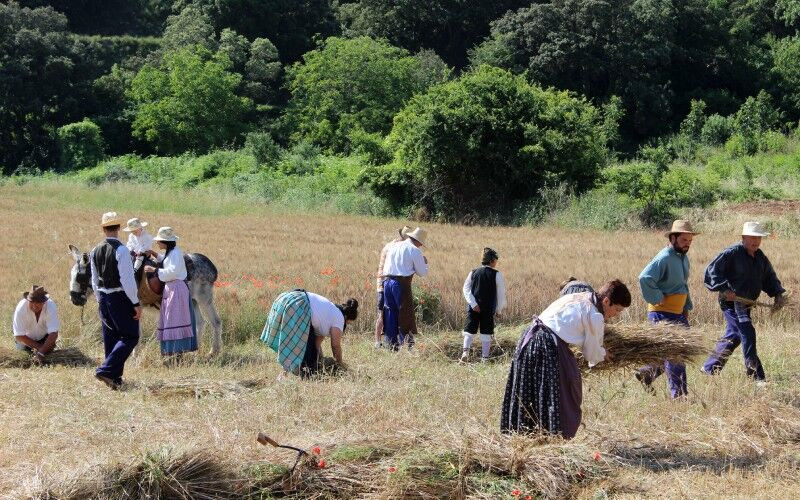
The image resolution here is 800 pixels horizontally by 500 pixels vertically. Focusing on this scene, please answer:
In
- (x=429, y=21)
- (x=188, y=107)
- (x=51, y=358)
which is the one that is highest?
(x=429, y=21)

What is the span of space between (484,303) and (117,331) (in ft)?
13.1

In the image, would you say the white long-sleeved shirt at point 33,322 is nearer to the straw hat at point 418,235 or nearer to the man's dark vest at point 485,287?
the straw hat at point 418,235

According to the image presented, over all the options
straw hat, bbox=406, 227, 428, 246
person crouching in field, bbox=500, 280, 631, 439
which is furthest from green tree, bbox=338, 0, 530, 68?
person crouching in field, bbox=500, 280, 631, 439

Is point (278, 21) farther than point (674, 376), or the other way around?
point (278, 21)

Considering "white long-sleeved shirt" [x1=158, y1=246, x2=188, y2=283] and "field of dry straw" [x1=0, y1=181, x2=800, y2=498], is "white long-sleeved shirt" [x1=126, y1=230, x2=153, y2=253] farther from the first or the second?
"field of dry straw" [x1=0, y1=181, x2=800, y2=498]

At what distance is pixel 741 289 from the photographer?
9.80 meters

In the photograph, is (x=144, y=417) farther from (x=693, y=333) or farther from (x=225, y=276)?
(x=225, y=276)

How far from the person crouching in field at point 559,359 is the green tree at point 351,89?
42423 mm

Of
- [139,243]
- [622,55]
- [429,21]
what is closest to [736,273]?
[139,243]

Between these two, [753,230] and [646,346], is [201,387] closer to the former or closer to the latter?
[646,346]

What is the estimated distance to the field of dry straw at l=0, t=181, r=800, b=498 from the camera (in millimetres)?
6430

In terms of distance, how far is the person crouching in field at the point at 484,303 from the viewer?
11641 mm

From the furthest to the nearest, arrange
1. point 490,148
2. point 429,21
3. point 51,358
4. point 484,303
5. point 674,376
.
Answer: point 429,21 → point 490,148 → point 484,303 → point 51,358 → point 674,376

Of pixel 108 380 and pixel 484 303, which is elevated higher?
pixel 484 303
